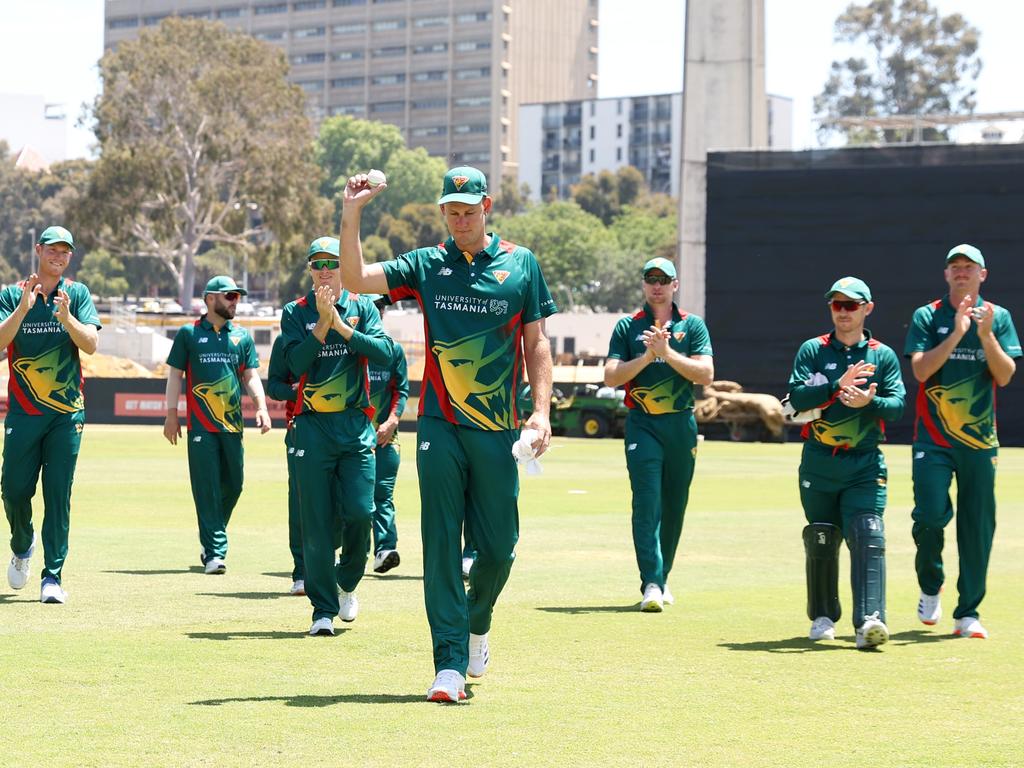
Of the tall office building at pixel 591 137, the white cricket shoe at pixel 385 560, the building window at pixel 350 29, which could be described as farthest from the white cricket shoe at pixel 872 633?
the building window at pixel 350 29

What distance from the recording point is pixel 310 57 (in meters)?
188

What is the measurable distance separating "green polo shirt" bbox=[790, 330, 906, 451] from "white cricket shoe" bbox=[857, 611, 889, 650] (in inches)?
37.5

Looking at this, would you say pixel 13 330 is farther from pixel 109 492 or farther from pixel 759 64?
pixel 759 64

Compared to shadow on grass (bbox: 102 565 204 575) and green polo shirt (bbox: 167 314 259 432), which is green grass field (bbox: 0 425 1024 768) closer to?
shadow on grass (bbox: 102 565 204 575)

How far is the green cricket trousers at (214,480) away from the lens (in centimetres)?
1259

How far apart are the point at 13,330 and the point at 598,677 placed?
173 inches

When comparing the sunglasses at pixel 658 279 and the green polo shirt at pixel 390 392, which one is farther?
the green polo shirt at pixel 390 392

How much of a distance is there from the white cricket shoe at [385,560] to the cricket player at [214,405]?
3.67ft

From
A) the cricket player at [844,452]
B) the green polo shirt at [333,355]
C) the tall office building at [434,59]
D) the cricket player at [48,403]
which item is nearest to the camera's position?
the cricket player at [844,452]

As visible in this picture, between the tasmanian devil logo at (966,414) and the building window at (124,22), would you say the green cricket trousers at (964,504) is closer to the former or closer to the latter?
the tasmanian devil logo at (966,414)

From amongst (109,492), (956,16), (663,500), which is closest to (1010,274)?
(109,492)

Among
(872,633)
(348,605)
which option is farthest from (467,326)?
(872,633)

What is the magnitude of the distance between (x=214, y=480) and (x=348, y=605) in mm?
3271

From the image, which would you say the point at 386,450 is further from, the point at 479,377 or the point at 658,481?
the point at 479,377
